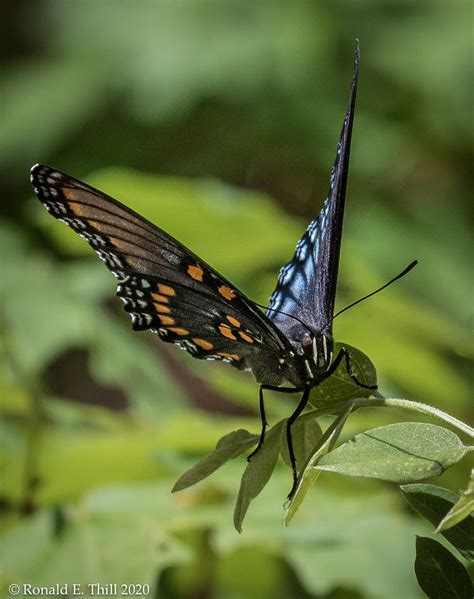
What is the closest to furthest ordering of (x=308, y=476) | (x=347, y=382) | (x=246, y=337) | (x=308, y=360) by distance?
(x=308, y=476) < (x=347, y=382) < (x=308, y=360) < (x=246, y=337)

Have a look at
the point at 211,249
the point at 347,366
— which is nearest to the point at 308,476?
the point at 347,366

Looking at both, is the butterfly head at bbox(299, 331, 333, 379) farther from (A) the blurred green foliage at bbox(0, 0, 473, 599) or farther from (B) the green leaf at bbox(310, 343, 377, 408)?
(A) the blurred green foliage at bbox(0, 0, 473, 599)

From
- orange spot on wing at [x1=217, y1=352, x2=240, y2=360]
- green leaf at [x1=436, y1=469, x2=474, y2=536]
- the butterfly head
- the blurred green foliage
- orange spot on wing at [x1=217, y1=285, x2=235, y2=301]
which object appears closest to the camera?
green leaf at [x1=436, y1=469, x2=474, y2=536]

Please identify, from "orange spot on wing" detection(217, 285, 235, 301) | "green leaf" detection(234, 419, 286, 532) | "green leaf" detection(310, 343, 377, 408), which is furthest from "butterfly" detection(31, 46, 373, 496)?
"green leaf" detection(234, 419, 286, 532)

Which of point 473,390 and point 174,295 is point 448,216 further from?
point 174,295

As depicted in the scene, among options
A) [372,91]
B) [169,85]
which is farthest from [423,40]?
[169,85]

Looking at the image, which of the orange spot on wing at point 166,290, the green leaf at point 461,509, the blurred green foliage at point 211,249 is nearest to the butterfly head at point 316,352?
the orange spot on wing at point 166,290

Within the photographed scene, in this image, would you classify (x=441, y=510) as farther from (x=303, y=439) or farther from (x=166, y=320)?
(x=166, y=320)

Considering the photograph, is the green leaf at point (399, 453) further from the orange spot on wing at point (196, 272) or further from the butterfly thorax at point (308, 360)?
the orange spot on wing at point (196, 272)
